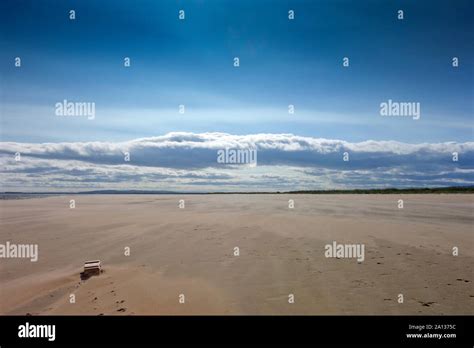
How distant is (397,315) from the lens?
7.04 meters

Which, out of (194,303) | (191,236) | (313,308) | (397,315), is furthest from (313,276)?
(191,236)

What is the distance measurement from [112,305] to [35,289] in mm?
2980

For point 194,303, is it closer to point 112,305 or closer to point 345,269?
point 112,305

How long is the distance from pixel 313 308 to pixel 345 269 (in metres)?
3.02

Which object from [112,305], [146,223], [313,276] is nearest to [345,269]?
[313,276]

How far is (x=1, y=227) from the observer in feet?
60.9
